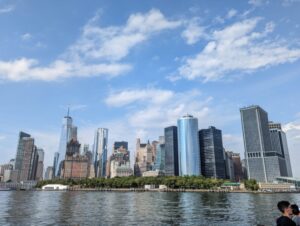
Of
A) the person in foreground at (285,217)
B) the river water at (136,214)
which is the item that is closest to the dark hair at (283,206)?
the person in foreground at (285,217)

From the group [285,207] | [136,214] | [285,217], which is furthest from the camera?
[136,214]

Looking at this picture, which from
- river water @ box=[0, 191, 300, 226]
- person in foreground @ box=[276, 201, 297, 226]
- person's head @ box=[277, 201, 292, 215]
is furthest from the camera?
river water @ box=[0, 191, 300, 226]

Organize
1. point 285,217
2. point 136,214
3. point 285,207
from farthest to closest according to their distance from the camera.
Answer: point 136,214 → point 285,207 → point 285,217

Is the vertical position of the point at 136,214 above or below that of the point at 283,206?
below

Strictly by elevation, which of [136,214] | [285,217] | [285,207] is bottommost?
[136,214]

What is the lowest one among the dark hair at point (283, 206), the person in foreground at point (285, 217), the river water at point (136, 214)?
the river water at point (136, 214)

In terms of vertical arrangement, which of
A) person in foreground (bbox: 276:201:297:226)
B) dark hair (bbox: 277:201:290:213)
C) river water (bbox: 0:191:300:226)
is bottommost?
river water (bbox: 0:191:300:226)

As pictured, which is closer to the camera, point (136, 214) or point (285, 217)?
point (285, 217)

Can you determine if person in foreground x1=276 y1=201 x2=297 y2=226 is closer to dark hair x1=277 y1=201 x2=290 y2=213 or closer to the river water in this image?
dark hair x1=277 y1=201 x2=290 y2=213

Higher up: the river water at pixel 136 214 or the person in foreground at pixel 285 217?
the person in foreground at pixel 285 217

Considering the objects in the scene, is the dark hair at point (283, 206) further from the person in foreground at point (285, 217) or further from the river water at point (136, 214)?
the river water at point (136, 214)

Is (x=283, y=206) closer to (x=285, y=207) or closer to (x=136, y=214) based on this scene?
(x=285, y=207)

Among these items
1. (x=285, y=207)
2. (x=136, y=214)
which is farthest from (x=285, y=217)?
(x=136, y=214)

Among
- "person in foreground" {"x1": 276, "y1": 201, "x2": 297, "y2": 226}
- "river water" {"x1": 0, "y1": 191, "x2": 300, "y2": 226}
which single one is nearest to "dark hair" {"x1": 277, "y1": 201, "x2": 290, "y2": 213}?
"person in foreground" {"x1": 276, "y1": 201, "x2": 297, "y2": 226}
